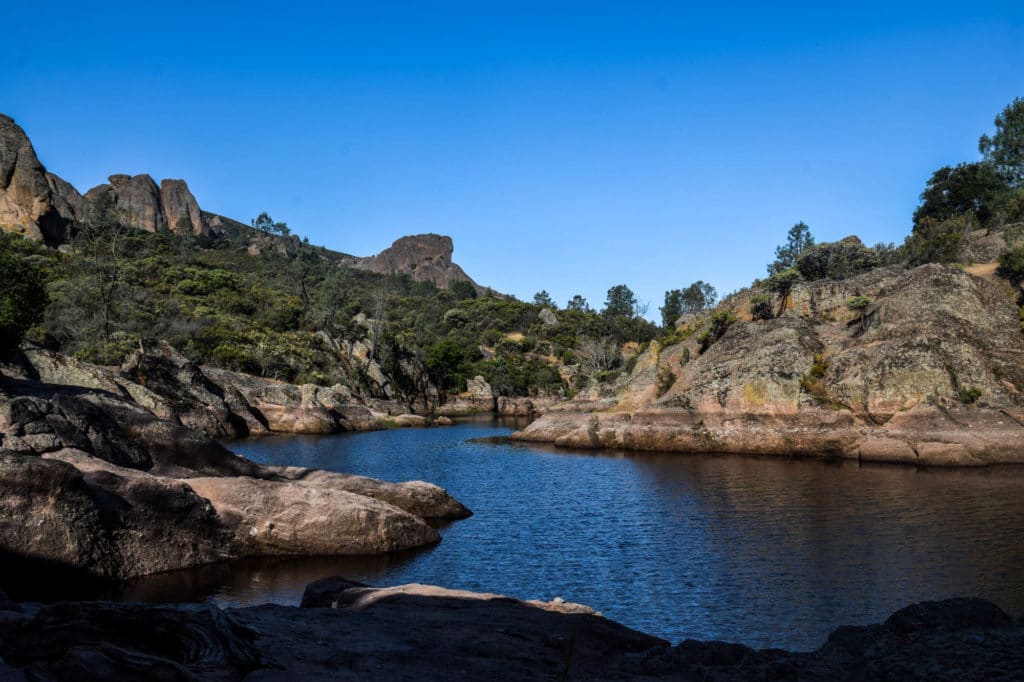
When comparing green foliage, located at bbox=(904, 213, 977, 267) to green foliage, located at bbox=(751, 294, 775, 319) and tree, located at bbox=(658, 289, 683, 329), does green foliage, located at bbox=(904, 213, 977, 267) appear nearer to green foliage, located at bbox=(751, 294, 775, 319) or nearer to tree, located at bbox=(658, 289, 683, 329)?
green foliage, located at bbox=(751, 294, 775, 319)

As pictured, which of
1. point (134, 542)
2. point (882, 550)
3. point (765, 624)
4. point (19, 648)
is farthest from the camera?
point (882, 550)

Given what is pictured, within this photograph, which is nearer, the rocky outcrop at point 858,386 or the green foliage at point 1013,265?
the rocky outcrop at point 858,386

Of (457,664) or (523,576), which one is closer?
(457,664)

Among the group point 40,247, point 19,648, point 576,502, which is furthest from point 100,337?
point 19,648

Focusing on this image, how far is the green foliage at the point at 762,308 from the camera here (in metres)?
64.3

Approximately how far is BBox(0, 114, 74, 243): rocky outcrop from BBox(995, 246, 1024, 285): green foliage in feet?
469

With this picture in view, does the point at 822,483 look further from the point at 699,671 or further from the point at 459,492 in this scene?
the point at 699,671

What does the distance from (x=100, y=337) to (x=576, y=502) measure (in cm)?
6593

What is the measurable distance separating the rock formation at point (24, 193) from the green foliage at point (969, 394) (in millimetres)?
140306

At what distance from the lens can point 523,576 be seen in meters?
19.9

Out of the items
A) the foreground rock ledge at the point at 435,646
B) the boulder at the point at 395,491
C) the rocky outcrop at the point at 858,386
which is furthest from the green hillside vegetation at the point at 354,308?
the foreground rock ledge at the point at 435,646

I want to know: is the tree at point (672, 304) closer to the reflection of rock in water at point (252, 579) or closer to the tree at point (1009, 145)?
the tree at point (1009, 145)

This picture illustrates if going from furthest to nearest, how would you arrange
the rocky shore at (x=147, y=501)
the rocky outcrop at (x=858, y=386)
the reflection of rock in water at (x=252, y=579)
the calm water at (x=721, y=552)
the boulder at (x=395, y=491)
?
the rocky outcrop at (x=858, y=386)
the boulder at (x=395, y=491)
the reflection of rock in water at (x=252, y=579)
the rocky shore at (x=147, y=501)
the calm water at (x=721, y=552)

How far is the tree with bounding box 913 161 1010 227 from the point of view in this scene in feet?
274
